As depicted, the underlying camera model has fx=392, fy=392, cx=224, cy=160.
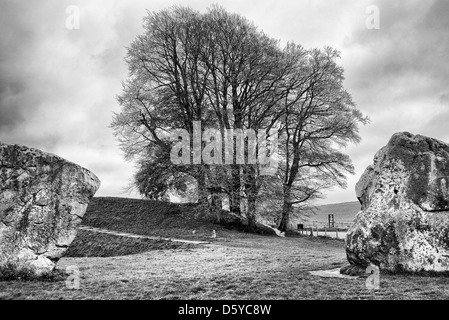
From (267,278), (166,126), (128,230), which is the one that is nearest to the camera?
(267,278)

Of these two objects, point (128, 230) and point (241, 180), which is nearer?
point (128, 230)

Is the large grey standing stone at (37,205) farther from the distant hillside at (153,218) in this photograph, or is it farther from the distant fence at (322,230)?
the distant fence at (322,230)

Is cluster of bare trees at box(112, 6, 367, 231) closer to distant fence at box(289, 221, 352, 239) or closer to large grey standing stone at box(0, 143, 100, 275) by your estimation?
distant fence at box(289, 221, 352, 239)

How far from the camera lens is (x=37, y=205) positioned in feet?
32.0

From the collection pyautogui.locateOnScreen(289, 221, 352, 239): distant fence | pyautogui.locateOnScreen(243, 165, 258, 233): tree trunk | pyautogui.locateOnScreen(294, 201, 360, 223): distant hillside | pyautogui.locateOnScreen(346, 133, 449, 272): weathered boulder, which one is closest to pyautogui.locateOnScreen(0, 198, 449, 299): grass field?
pyautogui.locateOnScreen(346, 133, 449, 272): weathered boulder

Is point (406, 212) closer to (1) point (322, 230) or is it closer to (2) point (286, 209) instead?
(2) point (286, 209)

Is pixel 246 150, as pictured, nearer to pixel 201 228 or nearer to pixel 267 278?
pixel 201 228

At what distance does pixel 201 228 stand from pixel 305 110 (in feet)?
42.8

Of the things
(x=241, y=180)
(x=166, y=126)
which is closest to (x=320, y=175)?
(x=241, y=180)

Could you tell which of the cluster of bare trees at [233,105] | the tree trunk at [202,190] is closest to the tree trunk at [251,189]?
the cluster of bare trees at [233,105]

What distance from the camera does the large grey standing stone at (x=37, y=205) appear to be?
931 centimetres

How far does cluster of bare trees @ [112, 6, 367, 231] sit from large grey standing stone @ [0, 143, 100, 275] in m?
17.4

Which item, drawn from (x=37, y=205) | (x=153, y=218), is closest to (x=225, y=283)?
(x=37, y=205)

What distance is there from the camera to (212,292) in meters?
7.59
